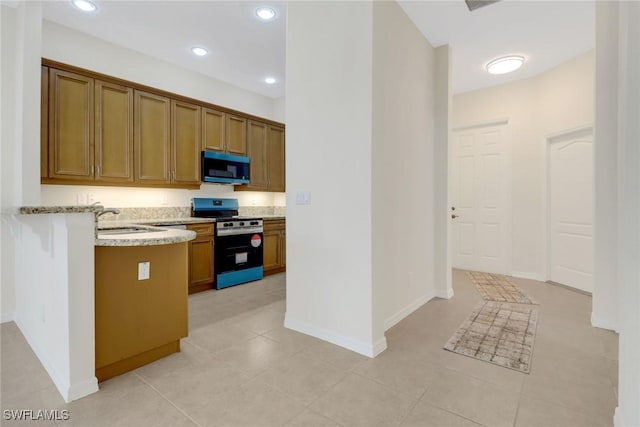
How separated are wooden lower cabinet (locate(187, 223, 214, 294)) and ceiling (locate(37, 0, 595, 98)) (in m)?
2.24

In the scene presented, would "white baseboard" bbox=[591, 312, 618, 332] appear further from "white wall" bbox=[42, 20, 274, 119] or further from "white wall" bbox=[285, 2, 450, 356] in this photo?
"white wall" bbox=[42, 20, 274, 119]

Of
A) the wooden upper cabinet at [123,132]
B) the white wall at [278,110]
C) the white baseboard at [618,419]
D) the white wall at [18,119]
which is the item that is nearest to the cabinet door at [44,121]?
the wooden upper cabinet at [123,132]

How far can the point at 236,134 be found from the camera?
469cm

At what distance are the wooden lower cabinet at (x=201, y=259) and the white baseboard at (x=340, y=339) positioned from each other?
1.65m

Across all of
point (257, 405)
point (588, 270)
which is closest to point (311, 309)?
point (257, 405)

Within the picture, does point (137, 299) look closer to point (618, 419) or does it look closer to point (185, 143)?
point (185, 143)

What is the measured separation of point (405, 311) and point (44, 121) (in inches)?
156

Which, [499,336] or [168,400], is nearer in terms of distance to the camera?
[168,400]

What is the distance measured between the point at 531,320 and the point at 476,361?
1.19 metres

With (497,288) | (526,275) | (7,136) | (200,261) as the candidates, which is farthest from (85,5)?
(526,275)

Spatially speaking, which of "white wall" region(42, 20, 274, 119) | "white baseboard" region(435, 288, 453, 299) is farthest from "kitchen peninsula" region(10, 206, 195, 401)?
"white baseboard" region(435, 288, 453, 299)

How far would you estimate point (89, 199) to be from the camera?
3555 millimetres

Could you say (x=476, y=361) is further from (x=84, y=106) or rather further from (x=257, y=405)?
(x=84, y=106)

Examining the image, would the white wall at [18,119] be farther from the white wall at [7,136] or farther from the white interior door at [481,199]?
the white interior door at [481,199]
